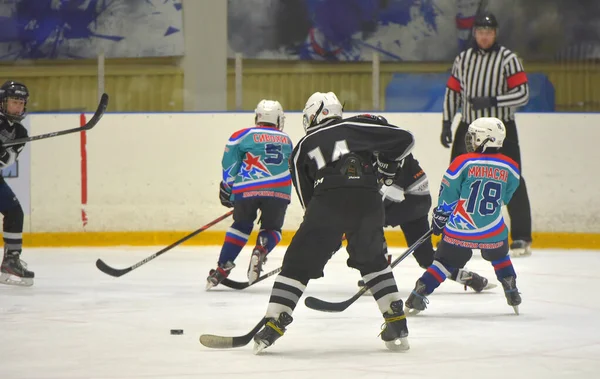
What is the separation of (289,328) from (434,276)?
27.6 inches

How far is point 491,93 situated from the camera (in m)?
7.68

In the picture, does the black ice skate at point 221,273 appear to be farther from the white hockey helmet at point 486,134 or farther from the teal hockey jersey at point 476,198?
the white hockey helmet at point 486,134

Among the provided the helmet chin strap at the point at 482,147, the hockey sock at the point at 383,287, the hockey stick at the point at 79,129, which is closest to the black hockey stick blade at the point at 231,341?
the hockey sock at the point at 383,287

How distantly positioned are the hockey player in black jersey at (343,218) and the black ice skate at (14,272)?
2357 mm

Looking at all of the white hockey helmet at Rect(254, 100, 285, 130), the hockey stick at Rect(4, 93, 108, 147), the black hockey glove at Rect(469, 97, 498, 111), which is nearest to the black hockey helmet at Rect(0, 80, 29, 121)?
the hockey stick at Rect(4, 93, 108, 147)

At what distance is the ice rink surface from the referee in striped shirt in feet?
2.39

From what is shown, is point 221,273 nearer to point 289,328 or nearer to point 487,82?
point 289,328

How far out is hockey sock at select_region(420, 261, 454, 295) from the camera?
496 centimetres

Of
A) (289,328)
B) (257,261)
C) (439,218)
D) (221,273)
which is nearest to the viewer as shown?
(289,328)

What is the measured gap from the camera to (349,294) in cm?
582

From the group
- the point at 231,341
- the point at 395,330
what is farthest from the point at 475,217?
the point at 231,341

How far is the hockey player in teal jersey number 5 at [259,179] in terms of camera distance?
6020 millimetres

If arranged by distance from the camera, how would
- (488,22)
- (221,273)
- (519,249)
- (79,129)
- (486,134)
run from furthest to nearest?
→ 1. (488,22)
2. (519,249)
3. (79,129)
4. (221,273)
5. (486,134)

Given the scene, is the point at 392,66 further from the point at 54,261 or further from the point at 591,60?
the point at 54,261
